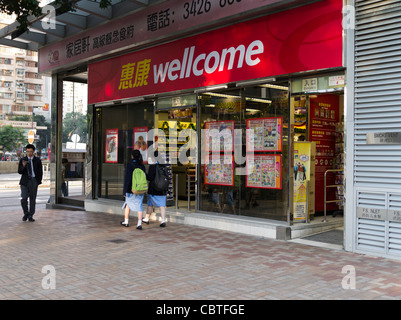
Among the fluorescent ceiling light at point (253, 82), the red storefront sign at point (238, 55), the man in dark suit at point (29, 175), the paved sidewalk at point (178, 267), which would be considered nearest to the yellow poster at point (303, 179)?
the paved sidewalk at point (178, 267)

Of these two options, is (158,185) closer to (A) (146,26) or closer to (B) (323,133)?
(A) (146,26)

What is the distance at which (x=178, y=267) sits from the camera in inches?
236

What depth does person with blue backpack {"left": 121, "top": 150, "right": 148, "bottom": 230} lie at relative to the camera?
912 centimetres

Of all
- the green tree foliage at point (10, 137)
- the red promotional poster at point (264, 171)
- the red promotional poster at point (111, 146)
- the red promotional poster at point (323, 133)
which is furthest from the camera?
the green tree foliage at point (10, 137)

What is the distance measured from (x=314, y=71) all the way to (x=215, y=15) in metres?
2.58

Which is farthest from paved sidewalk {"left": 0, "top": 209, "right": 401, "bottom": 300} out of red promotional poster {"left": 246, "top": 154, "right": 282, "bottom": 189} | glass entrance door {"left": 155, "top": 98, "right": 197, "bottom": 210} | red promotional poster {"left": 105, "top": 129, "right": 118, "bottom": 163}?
red promotional poster {"left": 105, "top": 129, "right": 118, "bottom": 163}

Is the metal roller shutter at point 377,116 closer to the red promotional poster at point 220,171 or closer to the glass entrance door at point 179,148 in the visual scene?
the red promotional poster at point 220,171

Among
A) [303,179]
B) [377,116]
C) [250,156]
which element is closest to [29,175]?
[250,156]

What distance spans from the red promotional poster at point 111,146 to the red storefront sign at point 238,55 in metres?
1.06

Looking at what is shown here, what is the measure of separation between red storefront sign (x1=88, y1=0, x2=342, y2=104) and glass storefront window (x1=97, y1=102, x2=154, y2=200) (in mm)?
516

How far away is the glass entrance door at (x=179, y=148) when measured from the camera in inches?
413

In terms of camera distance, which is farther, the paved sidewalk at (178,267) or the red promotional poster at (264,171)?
the red promotional poster at (264,171)
